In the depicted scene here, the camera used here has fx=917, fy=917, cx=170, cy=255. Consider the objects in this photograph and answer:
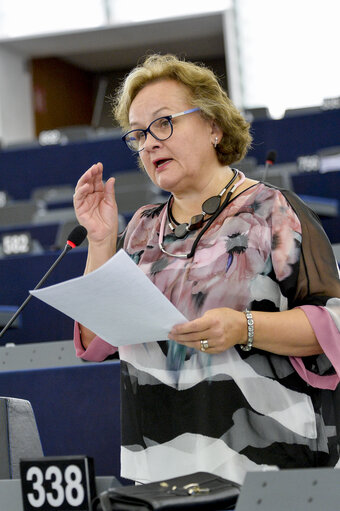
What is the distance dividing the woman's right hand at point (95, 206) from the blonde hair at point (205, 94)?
6.6 inches

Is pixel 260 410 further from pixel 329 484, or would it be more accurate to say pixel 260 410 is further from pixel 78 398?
pixel 78 398

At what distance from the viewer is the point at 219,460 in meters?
1.61

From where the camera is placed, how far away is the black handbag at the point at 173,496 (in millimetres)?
1228

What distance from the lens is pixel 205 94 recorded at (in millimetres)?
1822

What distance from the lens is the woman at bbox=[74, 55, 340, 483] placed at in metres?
1.61

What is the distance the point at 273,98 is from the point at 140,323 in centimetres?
839

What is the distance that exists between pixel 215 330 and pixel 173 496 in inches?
A: 13.2

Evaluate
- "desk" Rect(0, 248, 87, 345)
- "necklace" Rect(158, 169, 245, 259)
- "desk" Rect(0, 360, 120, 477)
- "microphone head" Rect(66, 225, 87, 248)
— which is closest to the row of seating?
"desk" Rect(0, 248, 87, 345)

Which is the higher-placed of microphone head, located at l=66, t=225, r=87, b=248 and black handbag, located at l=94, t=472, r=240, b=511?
microphone head, located at l=66, t=225, r=87, b=248

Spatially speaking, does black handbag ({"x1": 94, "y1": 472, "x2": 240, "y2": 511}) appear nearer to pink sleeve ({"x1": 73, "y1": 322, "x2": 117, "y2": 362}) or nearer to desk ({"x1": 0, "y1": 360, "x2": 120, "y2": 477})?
pink sleeve ({"x1": 73, "y1": 322, "x2": 117, "y2": 362})

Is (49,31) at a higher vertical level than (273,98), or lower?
higher

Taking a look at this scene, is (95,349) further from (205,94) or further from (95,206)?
(205,94)

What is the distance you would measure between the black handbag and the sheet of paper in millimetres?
314

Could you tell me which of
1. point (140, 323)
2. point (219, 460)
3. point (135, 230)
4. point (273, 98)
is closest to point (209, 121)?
point (135, 230)
